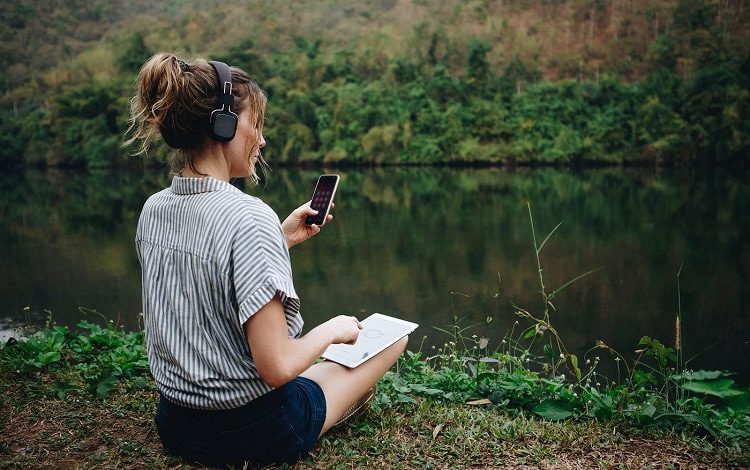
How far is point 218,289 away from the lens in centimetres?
162

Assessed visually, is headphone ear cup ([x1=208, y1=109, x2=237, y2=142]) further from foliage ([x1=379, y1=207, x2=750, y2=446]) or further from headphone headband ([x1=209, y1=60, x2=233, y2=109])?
foliage ([x1=379, y1=207, x2=750, y2=446])

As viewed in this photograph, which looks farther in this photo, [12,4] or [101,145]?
[12,4]

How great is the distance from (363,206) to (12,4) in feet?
159

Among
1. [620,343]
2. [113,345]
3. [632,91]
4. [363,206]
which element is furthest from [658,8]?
[113,345]

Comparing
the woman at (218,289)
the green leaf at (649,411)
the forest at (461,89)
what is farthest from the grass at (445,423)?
the forest at (461,89)

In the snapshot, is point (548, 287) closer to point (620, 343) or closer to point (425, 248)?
point (620, 343)

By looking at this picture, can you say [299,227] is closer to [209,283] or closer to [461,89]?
[209,283]

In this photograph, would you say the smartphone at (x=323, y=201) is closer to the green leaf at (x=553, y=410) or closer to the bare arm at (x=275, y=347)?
the bare arm at (x=275, y=347)

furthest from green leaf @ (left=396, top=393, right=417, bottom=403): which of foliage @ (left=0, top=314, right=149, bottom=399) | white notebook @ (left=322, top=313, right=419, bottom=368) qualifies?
foliage @ (left=0, top=314, right=149, bottom=399)

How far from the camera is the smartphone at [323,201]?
2.16m

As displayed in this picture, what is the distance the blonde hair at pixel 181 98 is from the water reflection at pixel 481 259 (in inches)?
74.8

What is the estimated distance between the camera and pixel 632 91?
36.6m

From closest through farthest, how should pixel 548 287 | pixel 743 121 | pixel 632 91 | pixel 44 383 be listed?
pixel 44 383
pixel 548 287
pixel 743 121
pixel 632 91

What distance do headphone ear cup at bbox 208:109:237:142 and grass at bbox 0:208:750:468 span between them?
1.00m
